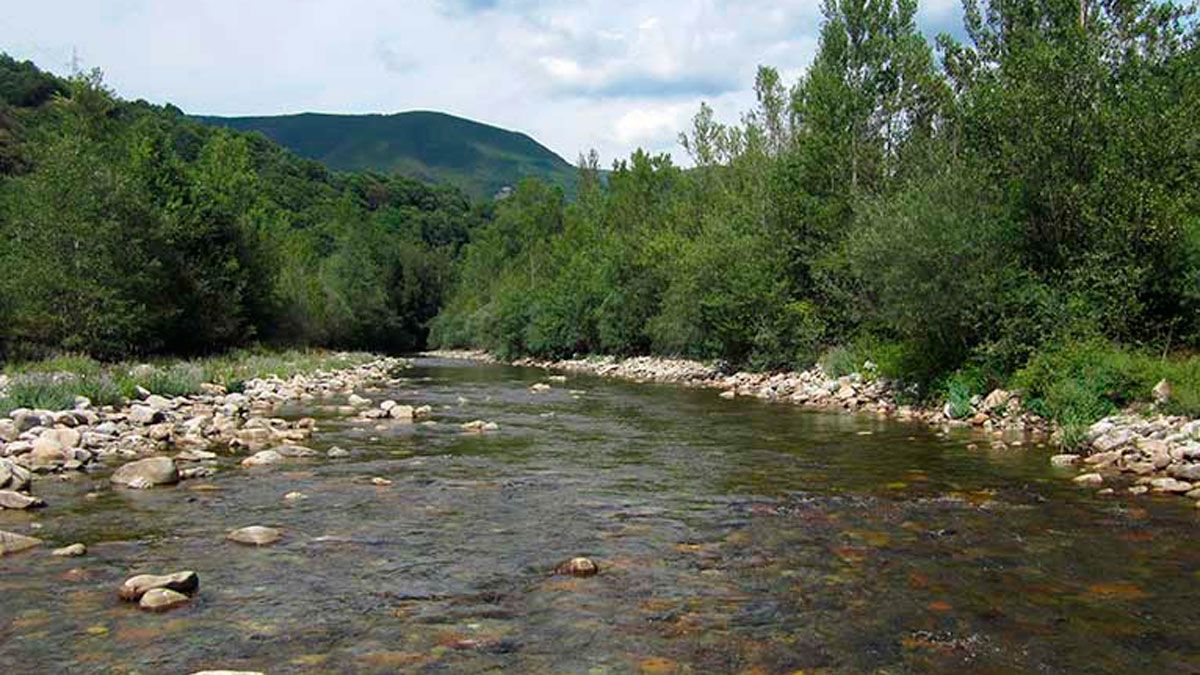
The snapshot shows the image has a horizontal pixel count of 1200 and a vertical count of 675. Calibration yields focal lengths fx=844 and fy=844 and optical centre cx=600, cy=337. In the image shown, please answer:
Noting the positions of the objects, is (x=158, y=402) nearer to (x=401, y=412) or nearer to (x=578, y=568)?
(x=401, y=412)

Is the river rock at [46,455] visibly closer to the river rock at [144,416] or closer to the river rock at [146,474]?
the river rock at [146,474]

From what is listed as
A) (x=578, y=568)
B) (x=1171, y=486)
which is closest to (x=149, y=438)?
(x=578, y=568)

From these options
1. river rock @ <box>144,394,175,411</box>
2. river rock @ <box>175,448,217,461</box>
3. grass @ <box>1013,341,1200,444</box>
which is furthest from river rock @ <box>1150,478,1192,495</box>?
river rock @ <box>144,394,175,411</box>

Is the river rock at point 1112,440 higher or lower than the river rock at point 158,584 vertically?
lower

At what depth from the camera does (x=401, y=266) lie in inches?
4269

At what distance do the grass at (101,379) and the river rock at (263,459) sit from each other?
5.15 m

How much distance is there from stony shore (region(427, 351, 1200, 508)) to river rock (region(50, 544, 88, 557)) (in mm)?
13252

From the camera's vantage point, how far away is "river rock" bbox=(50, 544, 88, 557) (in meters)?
8.51

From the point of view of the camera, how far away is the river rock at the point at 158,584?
23.8ft

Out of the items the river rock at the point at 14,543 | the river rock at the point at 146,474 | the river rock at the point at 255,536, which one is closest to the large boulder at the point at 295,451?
the river rock at the point at 146,474

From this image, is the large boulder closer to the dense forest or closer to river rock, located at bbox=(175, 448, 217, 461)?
river rock, located at bbox=(175, 448, 217, 461)

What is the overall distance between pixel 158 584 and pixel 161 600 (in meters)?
0.30

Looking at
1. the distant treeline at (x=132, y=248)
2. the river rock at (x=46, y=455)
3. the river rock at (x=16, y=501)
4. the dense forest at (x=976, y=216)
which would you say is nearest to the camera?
the river rock at (x=16, y=501)

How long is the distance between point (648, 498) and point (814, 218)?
27793 mm
